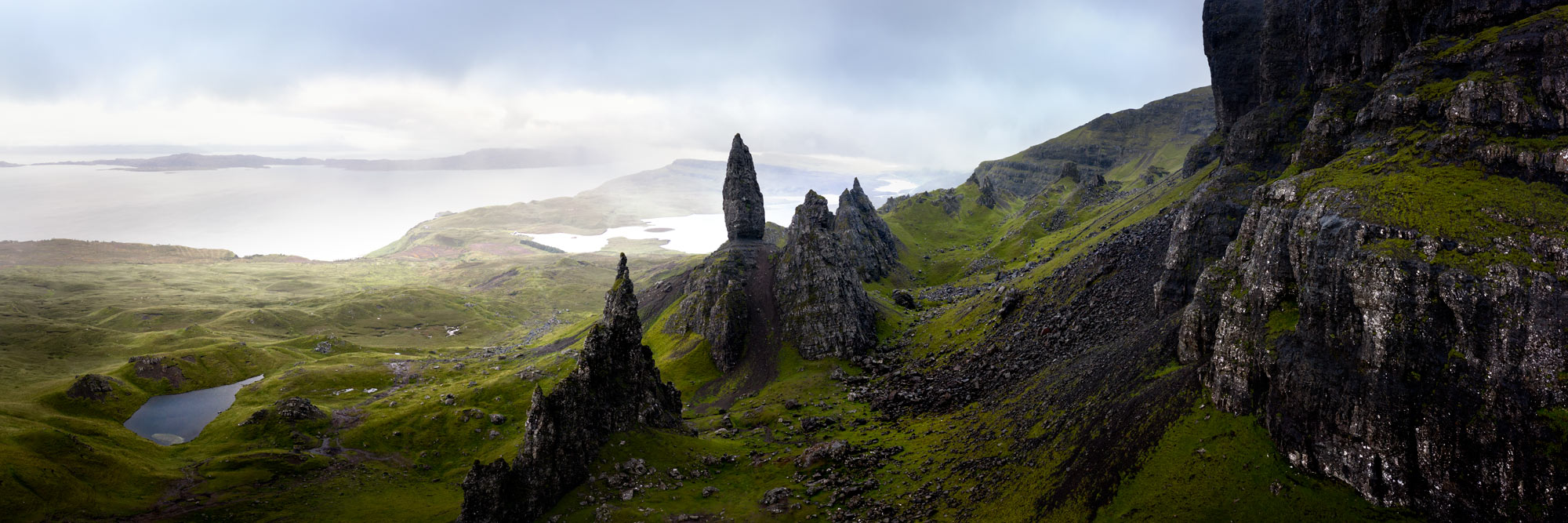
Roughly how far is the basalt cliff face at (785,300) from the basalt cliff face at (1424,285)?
80.3m

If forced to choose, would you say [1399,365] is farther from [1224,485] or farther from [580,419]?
[580,419]

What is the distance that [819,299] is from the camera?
137250 millimetres

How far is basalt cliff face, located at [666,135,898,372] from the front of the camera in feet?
438

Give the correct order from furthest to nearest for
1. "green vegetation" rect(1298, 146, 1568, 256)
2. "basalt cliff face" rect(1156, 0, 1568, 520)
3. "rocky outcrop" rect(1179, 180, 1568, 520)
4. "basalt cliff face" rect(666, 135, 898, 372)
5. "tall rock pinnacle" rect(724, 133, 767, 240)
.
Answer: "tall rock pinnacle" rect(724, 133, 767, 240)
"basalt cliff face" rect(666, 135, 898, 372)
"green vegetation" rect(1298, 146, 1568, 256)
"basalt cliff face" rect(1156, 0, 1568, 520)
"rocky outcrop" rect(1179, 180, 1568, 520)

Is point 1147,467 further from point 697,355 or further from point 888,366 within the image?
point 697,355

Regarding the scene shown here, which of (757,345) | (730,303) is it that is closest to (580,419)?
(757,345)

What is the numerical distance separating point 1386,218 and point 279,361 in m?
233

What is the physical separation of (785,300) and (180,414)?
138m

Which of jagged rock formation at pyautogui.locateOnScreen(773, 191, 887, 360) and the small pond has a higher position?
jagged rock formation at pyautogui.locateOnScreen(773, 191, 887, 360)

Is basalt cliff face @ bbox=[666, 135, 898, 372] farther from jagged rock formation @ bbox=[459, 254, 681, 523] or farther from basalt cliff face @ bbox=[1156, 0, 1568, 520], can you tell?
basalt cliff face @ bbox=[1156, 0, 1568, 520]

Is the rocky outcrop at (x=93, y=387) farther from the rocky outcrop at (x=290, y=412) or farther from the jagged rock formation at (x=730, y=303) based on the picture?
the jagged rock formation at (x=730, y=303)

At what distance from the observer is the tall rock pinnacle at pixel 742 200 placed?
184000 mm

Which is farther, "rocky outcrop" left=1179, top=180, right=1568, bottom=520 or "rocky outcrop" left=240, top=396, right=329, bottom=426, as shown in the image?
"rocky outcrop" left=240, top=396, right=329, bottom=426

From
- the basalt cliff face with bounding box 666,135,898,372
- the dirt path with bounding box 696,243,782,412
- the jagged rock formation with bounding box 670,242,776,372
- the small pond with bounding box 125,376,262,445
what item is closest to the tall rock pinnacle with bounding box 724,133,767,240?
the basalt cliff face with bounding box 666,135,898,372
